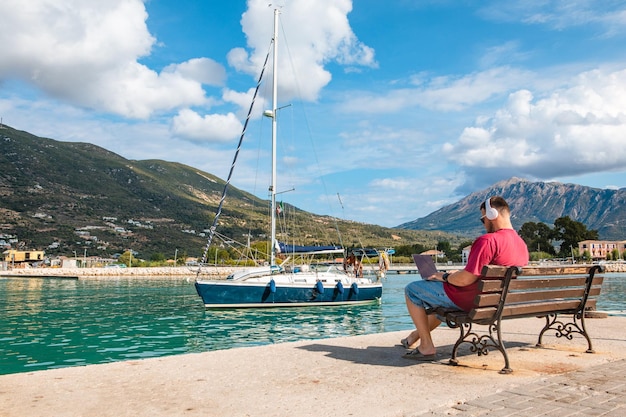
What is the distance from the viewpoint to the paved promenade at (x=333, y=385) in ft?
14.3

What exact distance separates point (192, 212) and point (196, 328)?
151 m

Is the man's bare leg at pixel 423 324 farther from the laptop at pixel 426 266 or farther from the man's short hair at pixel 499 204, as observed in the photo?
the man's short hair at pixel 499 204

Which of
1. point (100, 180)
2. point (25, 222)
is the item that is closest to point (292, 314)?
point (25, 222)

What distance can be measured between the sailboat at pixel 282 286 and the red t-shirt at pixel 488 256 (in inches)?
803

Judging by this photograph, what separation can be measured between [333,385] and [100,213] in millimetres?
148683

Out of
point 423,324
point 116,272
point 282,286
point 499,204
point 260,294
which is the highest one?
point 499,204

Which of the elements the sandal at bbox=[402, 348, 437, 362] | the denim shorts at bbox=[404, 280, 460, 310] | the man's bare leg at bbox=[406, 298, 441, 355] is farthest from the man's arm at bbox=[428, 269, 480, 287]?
the sandal at bbox=[402, 348, 437, 362]

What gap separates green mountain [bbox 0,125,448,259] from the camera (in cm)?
12606

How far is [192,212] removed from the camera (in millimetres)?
166375

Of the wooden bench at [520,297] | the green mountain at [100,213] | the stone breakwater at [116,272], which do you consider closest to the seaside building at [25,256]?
the green mountain at [100,213]

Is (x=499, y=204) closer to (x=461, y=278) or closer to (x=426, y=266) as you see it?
(x=461, y=278)

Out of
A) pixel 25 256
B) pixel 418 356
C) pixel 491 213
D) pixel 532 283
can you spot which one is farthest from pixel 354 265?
pixel 25 256

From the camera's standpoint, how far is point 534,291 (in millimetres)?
6227

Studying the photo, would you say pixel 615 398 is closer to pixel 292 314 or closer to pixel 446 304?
pixel 446 304
